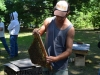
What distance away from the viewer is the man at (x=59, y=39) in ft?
9.21

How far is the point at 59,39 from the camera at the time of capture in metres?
2.88

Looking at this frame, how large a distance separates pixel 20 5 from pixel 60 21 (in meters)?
21.9

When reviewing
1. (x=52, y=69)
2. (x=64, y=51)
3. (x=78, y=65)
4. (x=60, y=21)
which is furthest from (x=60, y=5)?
(x=78, y=65)

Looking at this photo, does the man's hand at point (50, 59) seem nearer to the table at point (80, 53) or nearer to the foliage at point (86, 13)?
the table at point (80, 53)

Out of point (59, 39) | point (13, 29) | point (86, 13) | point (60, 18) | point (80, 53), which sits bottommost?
point (86, 13)

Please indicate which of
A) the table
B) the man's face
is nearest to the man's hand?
the man's face

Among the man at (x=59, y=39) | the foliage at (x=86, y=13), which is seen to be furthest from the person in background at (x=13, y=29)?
the foliage at (x=86, y=13)

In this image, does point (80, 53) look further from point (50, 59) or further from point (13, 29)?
point (50, 59)

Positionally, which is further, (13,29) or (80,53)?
(13,29)

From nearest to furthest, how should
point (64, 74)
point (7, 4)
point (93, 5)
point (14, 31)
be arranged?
1. point (64, 74)
2. point (14, 31)
3. point (7, 4)
4. point (93, 5)

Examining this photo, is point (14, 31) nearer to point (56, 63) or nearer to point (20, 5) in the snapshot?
point (56, 63)

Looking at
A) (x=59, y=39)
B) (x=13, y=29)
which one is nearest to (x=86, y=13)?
(x=13, y=29)

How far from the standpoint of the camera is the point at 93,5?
2831 cm

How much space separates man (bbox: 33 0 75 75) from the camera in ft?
9.21
